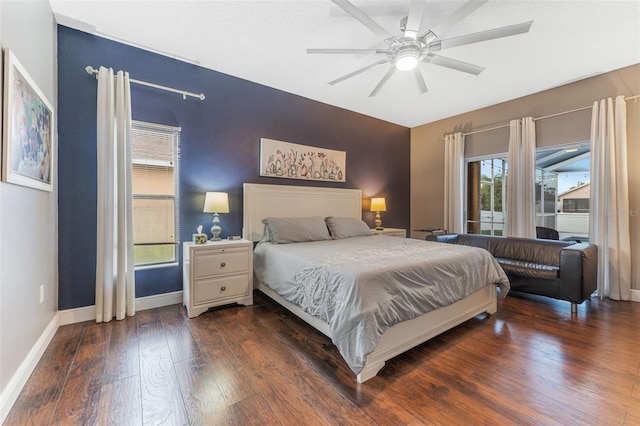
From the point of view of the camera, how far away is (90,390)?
5.30 feet

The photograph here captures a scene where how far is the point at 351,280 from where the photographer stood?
176 cm

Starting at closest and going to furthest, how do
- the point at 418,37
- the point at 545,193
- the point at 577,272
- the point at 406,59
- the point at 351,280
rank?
the point at 351,280
the point at 418,37
the point at 406,59
the point at 577,272
the point at 545,193

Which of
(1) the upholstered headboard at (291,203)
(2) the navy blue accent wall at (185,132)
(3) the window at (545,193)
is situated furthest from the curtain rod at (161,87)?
(3) the window at (545,193)

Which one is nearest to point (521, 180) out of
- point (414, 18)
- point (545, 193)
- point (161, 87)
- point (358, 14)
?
point (545, 193)

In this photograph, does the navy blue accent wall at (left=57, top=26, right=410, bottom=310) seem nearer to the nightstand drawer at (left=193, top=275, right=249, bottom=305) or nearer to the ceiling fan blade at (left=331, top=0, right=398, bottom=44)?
the nightstand drawer at (left=193, top=275, right=249, bottom=305)

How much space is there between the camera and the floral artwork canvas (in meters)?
3.74

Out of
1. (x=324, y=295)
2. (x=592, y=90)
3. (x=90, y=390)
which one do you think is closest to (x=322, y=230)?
(x=324, y=295)

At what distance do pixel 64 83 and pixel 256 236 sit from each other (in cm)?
242

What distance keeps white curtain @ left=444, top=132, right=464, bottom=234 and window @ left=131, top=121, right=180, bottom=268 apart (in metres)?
4.39

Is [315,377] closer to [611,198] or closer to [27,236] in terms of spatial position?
[27,236]

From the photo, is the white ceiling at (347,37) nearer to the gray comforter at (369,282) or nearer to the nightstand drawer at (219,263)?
the nightstand drawer at (219,263)

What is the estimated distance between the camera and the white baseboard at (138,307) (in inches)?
99.1

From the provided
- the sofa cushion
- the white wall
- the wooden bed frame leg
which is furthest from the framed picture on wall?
the sofa cushion

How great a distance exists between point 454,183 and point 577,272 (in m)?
2.38
